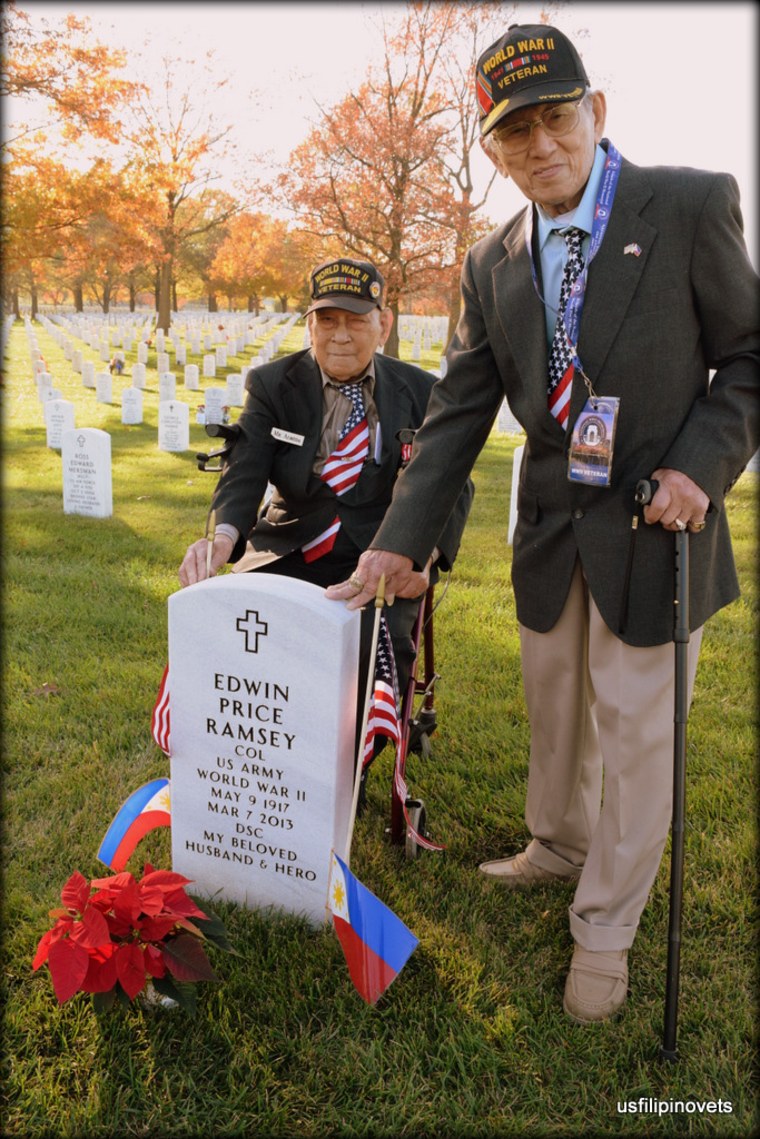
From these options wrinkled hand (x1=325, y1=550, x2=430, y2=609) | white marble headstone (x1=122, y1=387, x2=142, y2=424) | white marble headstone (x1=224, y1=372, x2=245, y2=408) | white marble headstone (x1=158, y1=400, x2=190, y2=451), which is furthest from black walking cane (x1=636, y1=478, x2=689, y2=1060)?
white marble headstone (x1=224, y1=372, x2=245, y2=408)

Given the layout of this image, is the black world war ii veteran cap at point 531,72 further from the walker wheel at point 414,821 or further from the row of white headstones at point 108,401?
the row of white headstones at point 108,401

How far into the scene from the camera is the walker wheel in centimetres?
324

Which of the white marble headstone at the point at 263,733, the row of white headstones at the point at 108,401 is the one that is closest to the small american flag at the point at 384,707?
the white marble headstone at the point at 263,733

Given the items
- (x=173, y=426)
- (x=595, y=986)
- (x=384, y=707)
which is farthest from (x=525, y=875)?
(x=173, y=426)

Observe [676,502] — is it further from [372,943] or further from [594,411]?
[372,943]

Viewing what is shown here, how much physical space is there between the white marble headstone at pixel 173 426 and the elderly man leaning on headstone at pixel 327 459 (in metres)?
8.55

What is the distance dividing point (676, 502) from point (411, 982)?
1.58 metres

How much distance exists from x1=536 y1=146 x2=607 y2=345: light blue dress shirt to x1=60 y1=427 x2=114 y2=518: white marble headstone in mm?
6363

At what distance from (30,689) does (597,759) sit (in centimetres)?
296

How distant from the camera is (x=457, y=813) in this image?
354 cm

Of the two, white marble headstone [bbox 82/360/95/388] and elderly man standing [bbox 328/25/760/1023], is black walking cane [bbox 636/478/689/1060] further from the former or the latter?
white marble headstone [bbox 82/360/95/388]

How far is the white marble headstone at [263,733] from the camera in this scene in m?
2.62

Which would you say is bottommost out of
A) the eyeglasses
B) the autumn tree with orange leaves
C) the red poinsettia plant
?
the red poinsettia plant

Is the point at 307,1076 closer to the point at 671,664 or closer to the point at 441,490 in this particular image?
the point at 671,664
